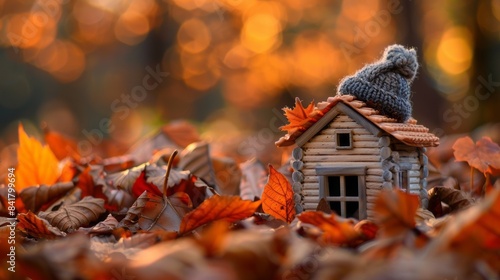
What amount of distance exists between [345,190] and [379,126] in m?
0.22

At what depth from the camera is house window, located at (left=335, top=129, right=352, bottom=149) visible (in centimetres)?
184

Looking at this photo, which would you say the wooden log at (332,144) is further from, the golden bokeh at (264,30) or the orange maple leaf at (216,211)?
the golden bokeh at (264,30)

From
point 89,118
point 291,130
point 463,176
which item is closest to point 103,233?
point 291,130

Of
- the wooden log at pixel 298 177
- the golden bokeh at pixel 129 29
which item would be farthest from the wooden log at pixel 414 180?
the golden bokeh at pixel 129 29

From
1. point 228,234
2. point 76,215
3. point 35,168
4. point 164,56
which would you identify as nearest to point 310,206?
point 76,215

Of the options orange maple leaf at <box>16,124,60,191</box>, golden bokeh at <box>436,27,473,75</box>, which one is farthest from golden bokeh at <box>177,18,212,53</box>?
orange maple leaf at <box>16,124,60,191</box>

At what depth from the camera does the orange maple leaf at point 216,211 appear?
1355 millimetres

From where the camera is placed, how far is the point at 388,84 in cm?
192

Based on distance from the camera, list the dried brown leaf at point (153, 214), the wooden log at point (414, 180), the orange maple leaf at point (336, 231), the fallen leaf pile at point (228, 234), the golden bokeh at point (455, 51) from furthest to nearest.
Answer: the golden bokeh at point (455, 51), the wooden log at point (414, 180), the dried brown leaf at point (153, 214), the orange maple leaf at point (336, 231), the fallen leaf pile at point (228, 234)

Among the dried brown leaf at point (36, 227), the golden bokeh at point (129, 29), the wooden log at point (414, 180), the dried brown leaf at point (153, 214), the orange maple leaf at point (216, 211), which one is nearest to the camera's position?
the orange maple leaf at point (216, 211)

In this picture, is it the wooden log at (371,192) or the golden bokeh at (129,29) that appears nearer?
the wooden log at (371,192)

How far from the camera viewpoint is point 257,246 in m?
0.86

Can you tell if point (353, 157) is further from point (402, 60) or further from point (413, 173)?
point (402, 60)

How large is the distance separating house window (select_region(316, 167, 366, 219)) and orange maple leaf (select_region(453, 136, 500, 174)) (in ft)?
1.22
